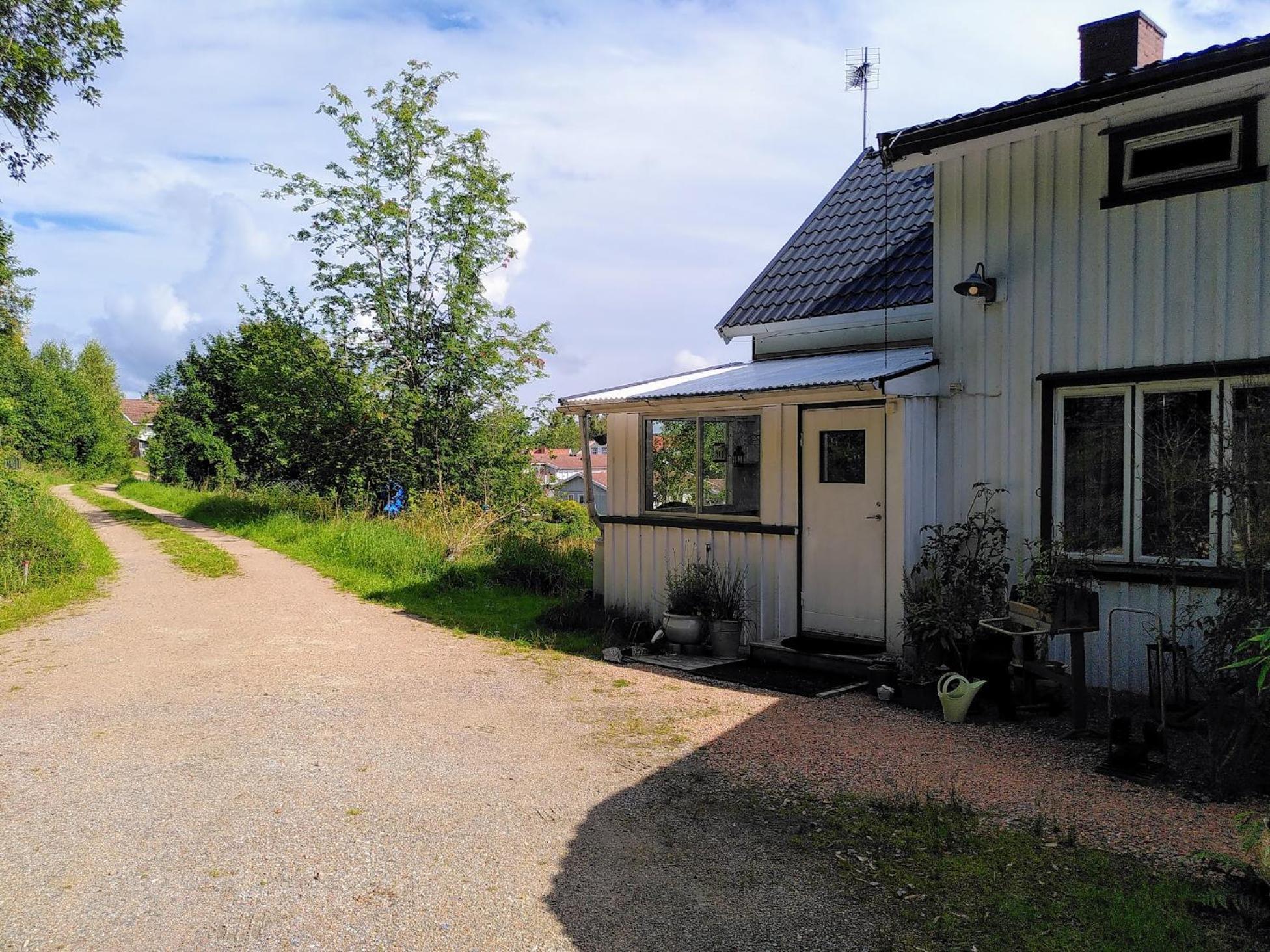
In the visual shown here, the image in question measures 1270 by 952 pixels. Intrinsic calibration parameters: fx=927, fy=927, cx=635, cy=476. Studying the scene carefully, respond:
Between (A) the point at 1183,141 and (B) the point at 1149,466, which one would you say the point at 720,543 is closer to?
(B) the point at 1149,466

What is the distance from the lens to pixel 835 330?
995 cm

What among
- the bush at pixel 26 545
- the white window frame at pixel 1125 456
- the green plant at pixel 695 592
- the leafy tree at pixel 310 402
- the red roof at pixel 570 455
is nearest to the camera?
the white window frame at pixel 1125 456

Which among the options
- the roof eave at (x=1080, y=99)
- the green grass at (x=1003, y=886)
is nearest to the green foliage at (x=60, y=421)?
the roof eave at (x=1080, y=99)

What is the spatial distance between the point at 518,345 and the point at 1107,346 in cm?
1462

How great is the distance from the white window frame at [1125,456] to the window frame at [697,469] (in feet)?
8.83

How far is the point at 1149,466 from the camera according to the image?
679 centimetres

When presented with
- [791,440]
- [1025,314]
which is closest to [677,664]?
[791,440]

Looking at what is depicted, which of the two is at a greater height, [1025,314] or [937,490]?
[1025,314]

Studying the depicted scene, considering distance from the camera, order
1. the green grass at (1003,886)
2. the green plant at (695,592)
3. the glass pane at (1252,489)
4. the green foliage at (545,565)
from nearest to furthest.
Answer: the green grass at (1003,886)
the glass pane at (1252,489)
the green plant at (695,592)
the green foliage at (545,565)

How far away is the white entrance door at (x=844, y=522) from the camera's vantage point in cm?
822

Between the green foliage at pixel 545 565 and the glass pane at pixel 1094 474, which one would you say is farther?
the green foliage at pixel 545 565

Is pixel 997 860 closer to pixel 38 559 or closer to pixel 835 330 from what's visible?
pixel 835 330

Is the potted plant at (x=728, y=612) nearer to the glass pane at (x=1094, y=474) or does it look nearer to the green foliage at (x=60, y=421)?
the glass pane at (x=1094, y=474)

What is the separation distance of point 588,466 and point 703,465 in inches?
71.9
